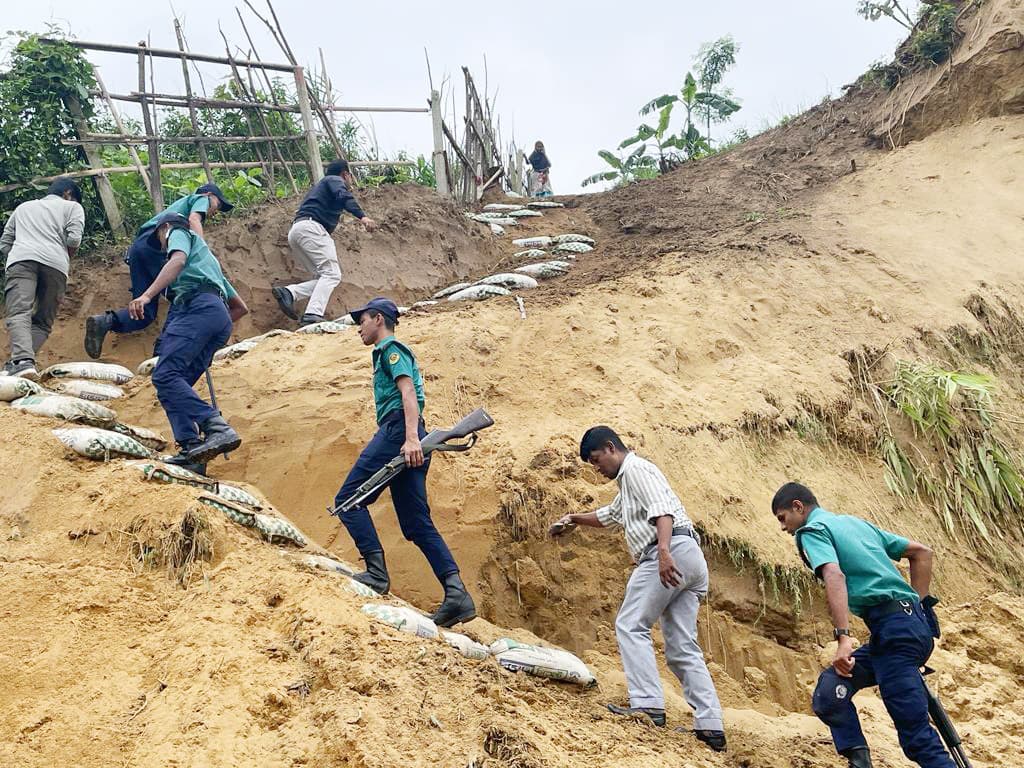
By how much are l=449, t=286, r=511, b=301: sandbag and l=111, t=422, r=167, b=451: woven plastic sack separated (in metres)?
3.27

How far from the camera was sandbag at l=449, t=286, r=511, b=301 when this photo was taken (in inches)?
309

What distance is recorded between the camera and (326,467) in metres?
5.59

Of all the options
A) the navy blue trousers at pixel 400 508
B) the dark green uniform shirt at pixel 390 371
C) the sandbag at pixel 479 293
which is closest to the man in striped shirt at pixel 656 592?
the navy blue trousers at pixel 400 508

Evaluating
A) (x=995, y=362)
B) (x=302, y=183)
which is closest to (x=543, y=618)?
(x=995, y=362)

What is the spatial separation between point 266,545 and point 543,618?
5.74ft

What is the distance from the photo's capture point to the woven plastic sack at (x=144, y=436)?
16.6 ft

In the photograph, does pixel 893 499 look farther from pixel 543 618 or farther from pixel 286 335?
pixel 286 335

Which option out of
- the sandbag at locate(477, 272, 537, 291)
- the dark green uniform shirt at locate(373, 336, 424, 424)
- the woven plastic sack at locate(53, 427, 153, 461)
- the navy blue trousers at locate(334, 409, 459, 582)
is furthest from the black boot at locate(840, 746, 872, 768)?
the sandbag at locate(477, 272, 537, 291)

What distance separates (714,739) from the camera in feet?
11.8

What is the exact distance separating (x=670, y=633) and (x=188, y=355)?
297cm

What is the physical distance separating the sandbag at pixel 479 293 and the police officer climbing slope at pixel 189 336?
9.95 feet

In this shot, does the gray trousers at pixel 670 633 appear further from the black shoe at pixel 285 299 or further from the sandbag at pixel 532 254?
the sandbag at pixel 532 254

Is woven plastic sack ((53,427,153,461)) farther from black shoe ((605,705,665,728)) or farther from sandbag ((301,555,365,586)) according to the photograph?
black shoe ((605,705,665,728))

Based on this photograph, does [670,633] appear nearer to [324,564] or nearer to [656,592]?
[656,592]
